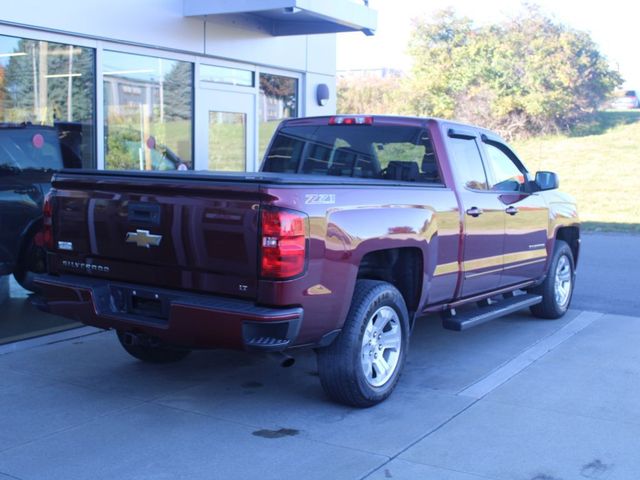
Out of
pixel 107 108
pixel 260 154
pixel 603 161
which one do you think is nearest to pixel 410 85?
pixel 603 161

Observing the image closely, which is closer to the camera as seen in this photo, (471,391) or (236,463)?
(236,463)

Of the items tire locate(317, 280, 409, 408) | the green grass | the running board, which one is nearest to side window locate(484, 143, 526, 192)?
the running board

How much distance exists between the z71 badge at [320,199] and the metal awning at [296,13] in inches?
184

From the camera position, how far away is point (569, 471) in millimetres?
4504

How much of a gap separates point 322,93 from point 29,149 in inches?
210

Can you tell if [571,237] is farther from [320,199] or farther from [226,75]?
[320,199]

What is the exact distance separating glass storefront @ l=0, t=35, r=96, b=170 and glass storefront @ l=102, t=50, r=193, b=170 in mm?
267

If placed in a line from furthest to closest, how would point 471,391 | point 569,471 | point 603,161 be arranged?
point 603,161
point 471,391
point 569,471

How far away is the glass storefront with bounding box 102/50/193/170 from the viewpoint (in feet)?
29.0

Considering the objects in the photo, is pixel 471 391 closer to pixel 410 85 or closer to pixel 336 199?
pixel 336 199

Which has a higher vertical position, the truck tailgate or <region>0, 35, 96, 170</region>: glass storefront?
<region>0, 35, 96, 170</region>: glass storefront

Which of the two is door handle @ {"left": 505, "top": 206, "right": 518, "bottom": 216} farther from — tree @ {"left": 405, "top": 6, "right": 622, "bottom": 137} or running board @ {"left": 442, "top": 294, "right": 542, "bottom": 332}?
tree @ {"left": 405, "top": 6, "right": 622, "bottom": 137}

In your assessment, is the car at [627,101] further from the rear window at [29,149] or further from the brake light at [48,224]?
the brake light at [48,224]

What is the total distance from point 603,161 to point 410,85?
10923mm
